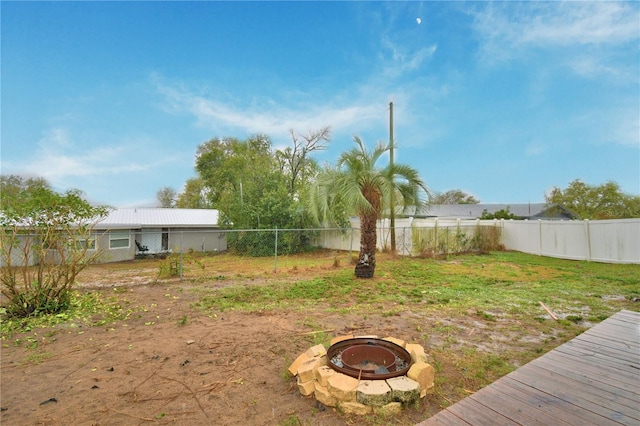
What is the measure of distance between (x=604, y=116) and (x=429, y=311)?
29.3ft

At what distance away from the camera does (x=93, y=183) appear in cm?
1095

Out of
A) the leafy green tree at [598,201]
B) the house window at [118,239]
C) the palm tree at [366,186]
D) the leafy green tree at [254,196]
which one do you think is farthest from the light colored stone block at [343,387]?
the leafy green tree at [598,201]

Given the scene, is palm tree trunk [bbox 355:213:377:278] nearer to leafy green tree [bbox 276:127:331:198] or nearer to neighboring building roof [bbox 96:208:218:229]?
leafy green tree [bbox 276:127:331:198]

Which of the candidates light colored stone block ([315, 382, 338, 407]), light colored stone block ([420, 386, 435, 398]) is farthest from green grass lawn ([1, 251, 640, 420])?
light colored stone block ([315, 382, 338, 407])

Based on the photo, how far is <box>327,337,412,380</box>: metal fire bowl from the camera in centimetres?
232

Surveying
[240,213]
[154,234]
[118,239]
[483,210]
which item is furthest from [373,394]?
[483,210]

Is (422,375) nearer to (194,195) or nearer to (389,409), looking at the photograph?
(389,409)

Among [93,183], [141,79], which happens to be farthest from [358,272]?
[93,183]

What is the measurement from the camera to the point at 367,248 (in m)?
7.85

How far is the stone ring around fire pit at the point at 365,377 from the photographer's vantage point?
214cm

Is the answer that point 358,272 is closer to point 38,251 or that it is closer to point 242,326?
point 242,326

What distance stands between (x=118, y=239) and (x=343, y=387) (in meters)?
16.3

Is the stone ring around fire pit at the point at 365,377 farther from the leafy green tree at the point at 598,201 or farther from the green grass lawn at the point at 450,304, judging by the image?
the leafy green tree at the point at 598,201

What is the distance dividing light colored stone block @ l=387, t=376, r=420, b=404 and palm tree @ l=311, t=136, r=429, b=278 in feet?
17.5
